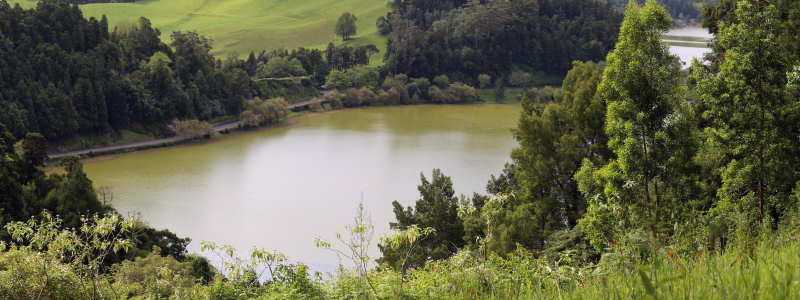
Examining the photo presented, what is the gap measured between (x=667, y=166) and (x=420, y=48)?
189 feet

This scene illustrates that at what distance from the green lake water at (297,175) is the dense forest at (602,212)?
18.1 ft

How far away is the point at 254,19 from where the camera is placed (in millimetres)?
92938

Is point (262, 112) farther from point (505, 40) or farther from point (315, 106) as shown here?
point (505, 40)

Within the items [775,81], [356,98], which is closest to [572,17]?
[356,98]

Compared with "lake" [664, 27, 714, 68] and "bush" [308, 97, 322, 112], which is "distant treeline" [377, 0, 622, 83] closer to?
"lake" [664, 27, 714, 68]

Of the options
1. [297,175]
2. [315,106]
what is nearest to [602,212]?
[297,175]

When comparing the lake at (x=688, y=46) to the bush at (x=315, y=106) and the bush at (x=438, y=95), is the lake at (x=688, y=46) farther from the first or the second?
the bush at (x=315, y=106)

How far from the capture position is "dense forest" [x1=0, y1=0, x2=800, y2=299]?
3.62m

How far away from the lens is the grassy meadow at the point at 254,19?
83.4 meters

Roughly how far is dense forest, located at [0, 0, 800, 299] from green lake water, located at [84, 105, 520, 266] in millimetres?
5512

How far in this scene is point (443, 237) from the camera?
16.7 meters

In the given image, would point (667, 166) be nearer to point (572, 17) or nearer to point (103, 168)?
point (103, 168)

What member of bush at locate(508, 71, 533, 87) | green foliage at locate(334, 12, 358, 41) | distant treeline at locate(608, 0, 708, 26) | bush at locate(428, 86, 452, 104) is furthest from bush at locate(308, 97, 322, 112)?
distant treeline at locate(608, 0, 708, 26)

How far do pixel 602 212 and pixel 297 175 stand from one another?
25.5m
